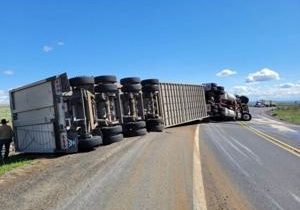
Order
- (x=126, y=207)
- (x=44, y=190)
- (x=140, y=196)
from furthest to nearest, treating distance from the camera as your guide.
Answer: (x=44, y=190), (x=140, y=196), (x=126, y=207)

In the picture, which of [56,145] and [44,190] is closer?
[44,190]

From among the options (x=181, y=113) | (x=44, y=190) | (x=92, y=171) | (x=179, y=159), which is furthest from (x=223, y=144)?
(x=181, y=113)

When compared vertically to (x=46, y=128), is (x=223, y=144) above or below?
below

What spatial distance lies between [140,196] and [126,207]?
68cm

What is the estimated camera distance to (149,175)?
903 cm

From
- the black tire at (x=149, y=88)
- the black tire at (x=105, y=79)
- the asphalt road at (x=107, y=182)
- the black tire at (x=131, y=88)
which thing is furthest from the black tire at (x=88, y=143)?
the black tire at (x=149, y=88)

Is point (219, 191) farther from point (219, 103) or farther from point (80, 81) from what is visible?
point (219, 103)

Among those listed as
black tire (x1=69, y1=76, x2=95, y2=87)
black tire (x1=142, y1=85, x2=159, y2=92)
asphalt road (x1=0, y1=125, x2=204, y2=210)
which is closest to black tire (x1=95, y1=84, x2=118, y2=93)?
black tire (x1=69, y1=76, x2=95, y2=87)

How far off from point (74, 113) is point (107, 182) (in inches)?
263

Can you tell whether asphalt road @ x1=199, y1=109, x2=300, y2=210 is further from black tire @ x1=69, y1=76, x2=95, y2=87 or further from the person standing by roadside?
the person standing by roadside

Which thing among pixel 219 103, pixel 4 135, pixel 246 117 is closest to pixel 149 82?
pixel 4 135

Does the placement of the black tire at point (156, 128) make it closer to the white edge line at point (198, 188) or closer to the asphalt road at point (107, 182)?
the asphalt road at point (107, 182)

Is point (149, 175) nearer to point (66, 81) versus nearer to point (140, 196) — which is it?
point (140, 196)

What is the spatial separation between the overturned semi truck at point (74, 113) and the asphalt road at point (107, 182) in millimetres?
1461
